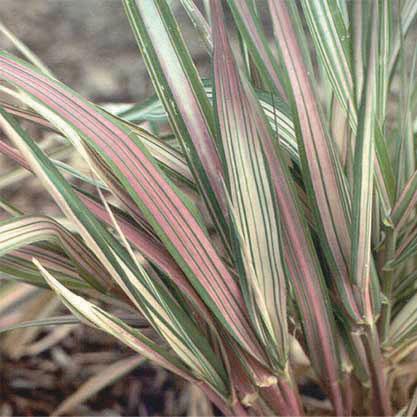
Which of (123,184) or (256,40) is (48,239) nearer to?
(123,184)

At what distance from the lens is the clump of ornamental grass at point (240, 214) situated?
431 millimetres

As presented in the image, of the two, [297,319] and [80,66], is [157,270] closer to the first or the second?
[297,319]

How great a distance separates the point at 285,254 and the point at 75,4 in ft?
3.02

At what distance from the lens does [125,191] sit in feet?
1.55

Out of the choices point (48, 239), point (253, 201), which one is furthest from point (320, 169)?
point (48, 239)

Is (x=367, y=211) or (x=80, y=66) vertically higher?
(x=80, y=66)

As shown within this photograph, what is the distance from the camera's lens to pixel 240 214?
456 mm

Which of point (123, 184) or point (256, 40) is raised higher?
point (256, 40)

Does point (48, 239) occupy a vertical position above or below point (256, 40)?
below

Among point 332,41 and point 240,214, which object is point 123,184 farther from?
point 332,41

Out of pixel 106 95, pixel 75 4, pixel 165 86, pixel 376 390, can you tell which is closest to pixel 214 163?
pixel 165 86

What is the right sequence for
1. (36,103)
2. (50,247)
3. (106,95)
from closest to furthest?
(36,103) < (50,247) < (106,95)

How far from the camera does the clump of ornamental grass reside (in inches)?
17.0

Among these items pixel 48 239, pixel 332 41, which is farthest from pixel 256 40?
pixel 48 239
